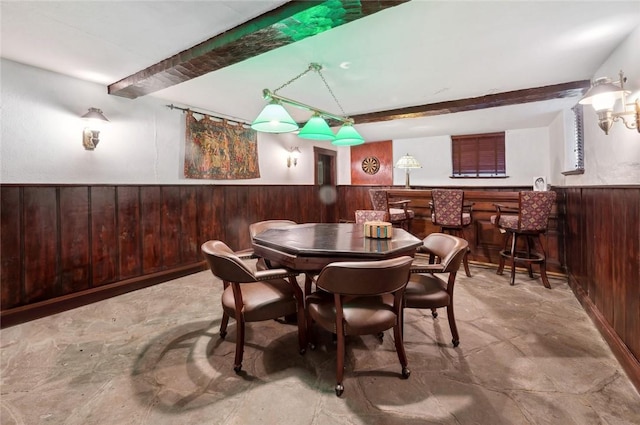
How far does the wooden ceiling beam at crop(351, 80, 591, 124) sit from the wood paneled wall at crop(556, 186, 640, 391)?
1311 millimetres

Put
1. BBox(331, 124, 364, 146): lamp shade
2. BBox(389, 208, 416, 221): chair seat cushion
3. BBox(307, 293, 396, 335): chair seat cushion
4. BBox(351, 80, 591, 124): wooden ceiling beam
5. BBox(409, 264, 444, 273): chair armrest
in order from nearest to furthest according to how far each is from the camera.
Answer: BBox(307, 293, 396, 335): chair seat cushion < BBox(409, 264, 444, 273): chair armrest < BBox(331, 124, 364, 146): lamp shade < BBox(351, 80, 591, 124): wooden ceiling beam < BBox(389, 208, 416, 221): chair seat cushion

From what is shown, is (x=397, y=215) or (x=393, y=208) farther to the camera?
(x=393, y=208)

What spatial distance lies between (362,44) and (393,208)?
286 centimetres

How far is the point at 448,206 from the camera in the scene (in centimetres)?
397

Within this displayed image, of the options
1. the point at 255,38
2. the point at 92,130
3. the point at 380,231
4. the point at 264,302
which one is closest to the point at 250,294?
the point at 264,302

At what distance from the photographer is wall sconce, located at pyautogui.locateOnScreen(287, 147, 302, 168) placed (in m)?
6.09

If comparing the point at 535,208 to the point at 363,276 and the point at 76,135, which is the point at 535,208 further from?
the point at 76,135

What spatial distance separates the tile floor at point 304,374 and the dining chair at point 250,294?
0.98 ft

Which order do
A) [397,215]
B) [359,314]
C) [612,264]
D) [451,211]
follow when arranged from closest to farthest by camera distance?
[359,314], [612,264], [451,211], [397,215]

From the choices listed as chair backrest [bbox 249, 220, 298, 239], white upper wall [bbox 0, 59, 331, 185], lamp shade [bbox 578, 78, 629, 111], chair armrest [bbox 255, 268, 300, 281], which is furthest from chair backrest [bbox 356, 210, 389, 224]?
white upper wall [bbox 0, 59, 331, 185]

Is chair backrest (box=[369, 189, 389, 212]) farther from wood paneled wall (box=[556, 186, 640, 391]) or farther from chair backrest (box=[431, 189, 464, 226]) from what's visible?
wood paneled wall (box=[556, 186, 640, 391])

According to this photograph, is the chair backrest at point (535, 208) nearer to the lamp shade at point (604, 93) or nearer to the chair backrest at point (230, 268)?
the lamp shade at point (604, 93)

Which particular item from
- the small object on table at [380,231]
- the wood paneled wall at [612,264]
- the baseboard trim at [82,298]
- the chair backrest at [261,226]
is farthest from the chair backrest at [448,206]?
the baseboard trim at [82,298]

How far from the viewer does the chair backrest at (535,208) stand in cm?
330
